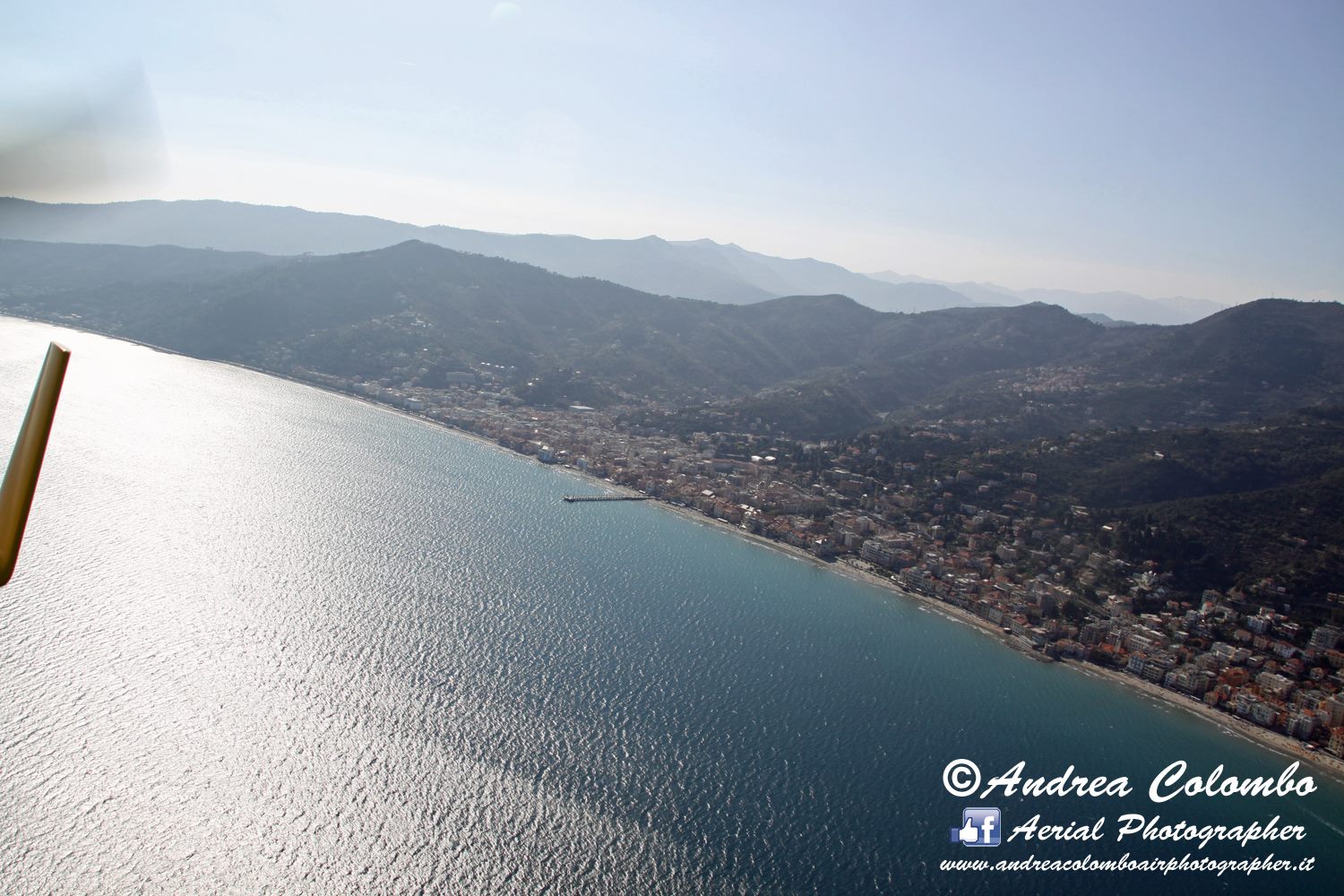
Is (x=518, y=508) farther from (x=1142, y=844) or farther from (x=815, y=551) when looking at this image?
(x=1142, y=844)

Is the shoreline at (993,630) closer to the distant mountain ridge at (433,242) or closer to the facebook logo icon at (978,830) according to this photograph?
the facebook logo icon at (978,830)

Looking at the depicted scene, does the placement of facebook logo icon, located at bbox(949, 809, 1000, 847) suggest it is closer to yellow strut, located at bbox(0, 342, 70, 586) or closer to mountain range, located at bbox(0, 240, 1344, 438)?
yellow strut, located at bbox(0, 342, 70, 586)

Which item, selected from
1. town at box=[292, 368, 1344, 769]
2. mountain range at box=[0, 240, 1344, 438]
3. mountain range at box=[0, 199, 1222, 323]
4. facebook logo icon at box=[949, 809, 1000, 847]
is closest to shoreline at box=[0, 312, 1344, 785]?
town at box=[292, 368, 1344, 769]

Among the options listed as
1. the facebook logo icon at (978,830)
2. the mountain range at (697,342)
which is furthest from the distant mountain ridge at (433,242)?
the facebook logo icon at (978,830)

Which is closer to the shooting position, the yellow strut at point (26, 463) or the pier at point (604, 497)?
the yellow strut at point (26, 463)

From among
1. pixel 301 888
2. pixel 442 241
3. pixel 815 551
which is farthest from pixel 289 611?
pixel 442 241

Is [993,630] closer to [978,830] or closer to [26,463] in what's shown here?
[978,830]
